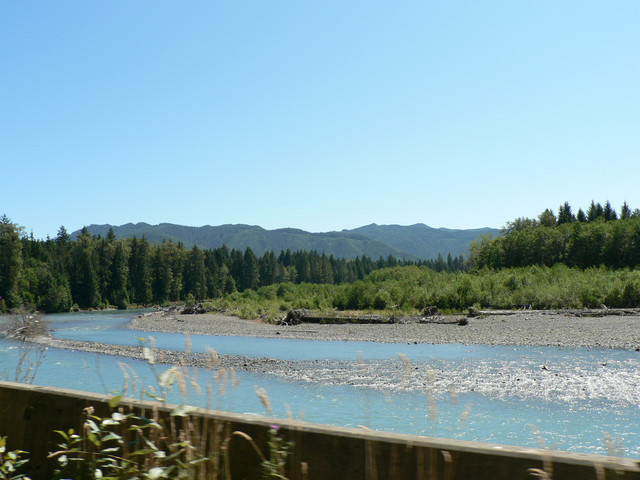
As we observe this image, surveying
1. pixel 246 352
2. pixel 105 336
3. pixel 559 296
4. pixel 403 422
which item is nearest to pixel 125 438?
pixel 403 422

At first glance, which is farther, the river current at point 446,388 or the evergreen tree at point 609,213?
the evergreen tree at point 609,213

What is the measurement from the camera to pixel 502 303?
38750 millimetres

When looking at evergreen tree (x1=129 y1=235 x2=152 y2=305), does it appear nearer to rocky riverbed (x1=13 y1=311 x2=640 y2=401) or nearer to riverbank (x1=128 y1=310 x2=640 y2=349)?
rocky riverbed (x1=13 y1=311 x2=640 y2=401)

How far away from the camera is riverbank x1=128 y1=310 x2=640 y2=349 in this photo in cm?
A: 2292

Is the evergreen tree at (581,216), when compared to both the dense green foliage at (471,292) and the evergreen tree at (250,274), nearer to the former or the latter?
the dense green foliage at (471,292)

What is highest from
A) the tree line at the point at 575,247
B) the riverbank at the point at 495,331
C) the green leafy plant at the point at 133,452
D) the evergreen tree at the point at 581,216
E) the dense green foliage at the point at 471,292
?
the evergreen tree at the point at 581,216

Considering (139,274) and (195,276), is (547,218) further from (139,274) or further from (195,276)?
(139,274)

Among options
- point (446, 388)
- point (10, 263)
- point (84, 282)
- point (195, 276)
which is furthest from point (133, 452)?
point (195, 276)

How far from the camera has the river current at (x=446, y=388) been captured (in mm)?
10398

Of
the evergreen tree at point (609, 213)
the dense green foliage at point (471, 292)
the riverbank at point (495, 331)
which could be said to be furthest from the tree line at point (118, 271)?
the evergreen tree at point (609, 213)

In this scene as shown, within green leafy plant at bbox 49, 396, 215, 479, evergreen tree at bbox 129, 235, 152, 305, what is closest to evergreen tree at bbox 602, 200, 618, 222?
evergreen tree at bbox 129, 235, 152, 305

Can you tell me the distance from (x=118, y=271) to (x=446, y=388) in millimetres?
93302

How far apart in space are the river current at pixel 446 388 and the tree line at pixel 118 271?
5533 cm

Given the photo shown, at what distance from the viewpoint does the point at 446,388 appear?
1416cm
